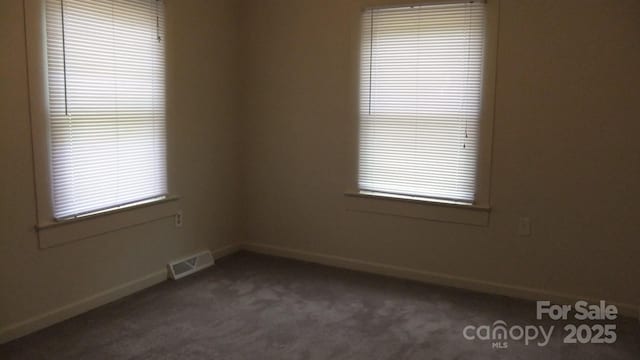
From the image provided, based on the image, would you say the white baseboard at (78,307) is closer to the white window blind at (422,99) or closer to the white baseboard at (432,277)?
the white baseboard at (432,277)

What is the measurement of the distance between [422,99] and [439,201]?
0.74 meters

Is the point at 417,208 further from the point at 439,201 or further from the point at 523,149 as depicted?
the point at 523,149

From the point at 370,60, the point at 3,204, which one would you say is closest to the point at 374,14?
the point at 370,60

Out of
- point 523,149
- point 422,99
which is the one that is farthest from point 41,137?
point 523,149

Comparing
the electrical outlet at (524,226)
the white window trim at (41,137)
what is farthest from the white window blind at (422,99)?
the white window trim at (41,137)

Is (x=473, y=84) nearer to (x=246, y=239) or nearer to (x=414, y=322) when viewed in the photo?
(x=414, y=322)

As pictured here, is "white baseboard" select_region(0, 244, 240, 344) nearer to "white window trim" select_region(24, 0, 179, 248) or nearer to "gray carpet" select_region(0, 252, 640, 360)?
"gray carpet" select_region(0, 252, 640, 360)

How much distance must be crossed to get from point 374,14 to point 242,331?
2.44 meters

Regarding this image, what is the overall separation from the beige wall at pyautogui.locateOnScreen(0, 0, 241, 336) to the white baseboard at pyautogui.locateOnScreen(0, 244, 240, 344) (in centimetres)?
3

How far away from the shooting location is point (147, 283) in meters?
4.09

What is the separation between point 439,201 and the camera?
13.6 ft

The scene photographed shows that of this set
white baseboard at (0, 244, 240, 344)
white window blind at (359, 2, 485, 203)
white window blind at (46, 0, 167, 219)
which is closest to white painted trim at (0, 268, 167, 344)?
white baseboard at (0, 244, 240, 344)

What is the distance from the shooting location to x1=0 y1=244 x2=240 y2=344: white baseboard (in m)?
3.21

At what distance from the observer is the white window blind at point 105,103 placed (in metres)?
3.36
